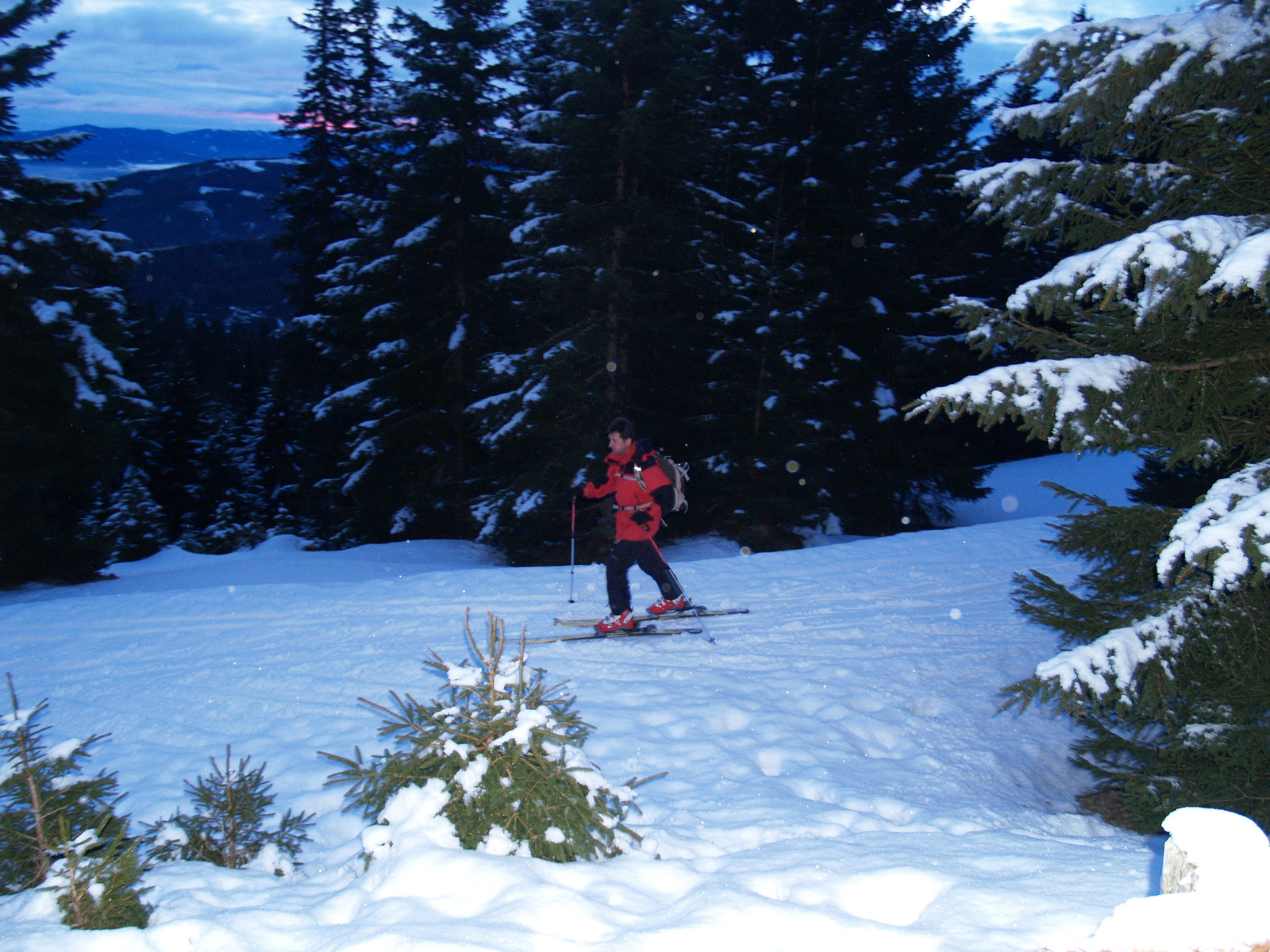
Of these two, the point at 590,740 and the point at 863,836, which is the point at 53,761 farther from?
the point at 863,836

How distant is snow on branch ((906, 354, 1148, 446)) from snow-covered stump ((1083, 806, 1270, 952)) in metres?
3.10

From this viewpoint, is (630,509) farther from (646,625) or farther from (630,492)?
(646,625)

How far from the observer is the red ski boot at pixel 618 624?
8484 millimetres

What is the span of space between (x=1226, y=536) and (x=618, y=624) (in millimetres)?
5901

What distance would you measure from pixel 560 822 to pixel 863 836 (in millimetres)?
1888

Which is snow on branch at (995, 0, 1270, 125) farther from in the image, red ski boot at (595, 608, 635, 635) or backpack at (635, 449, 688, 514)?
red ski boot at (595, 608, 635, 635)

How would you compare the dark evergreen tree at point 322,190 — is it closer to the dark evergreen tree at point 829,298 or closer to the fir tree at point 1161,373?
the dark evergreen tree at point 829,298

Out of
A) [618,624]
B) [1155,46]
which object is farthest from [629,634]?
[1155,46]

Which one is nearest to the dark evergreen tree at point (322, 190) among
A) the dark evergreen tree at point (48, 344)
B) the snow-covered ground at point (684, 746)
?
the dark evergreen tree at point (48, 344)

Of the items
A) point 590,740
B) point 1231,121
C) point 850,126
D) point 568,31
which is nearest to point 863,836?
point 590,740

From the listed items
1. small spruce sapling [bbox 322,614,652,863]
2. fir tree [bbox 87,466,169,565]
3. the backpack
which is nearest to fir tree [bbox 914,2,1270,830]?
small spruce sapling [bbox 322,614,652,863]

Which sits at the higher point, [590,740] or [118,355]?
[118,355]

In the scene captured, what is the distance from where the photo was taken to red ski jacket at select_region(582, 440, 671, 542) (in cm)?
840

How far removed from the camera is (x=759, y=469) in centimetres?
1783
